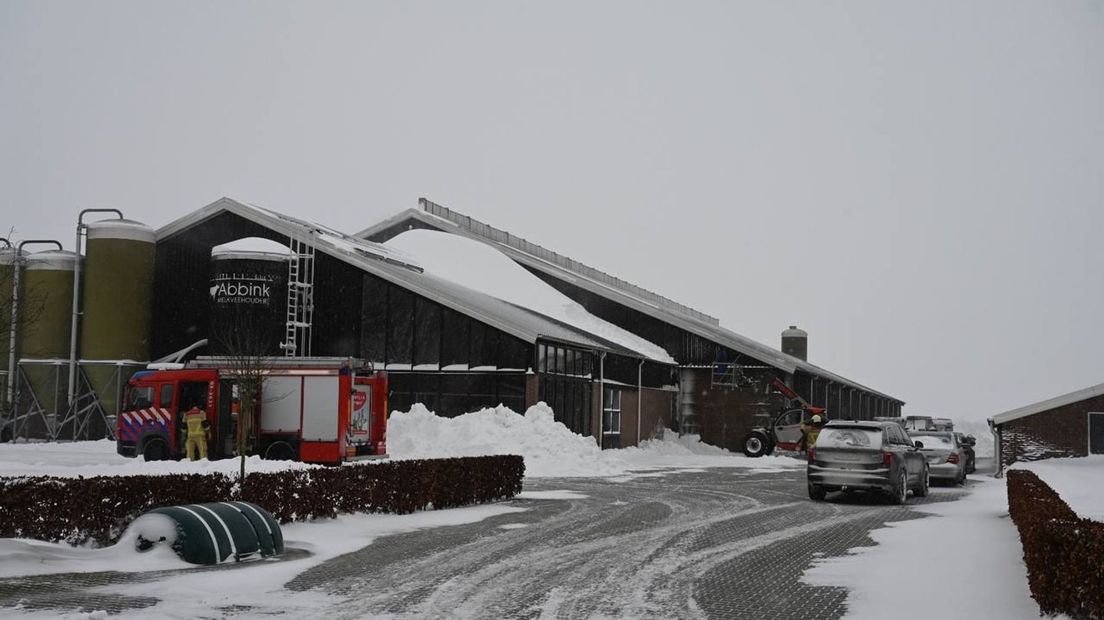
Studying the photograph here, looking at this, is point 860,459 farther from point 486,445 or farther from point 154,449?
point 154,449

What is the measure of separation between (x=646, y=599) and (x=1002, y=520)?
36.4 feet

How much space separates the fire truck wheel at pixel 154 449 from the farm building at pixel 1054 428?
26.4m

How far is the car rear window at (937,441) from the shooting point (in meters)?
29.6

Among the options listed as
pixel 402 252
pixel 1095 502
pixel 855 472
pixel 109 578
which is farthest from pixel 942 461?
pixel 402 252

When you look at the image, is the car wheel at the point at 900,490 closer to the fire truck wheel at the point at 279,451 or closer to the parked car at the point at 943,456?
the parked car at the point at 943,456

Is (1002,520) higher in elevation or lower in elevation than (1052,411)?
lower

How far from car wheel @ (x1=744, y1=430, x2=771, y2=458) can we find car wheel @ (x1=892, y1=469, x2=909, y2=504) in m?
22.7

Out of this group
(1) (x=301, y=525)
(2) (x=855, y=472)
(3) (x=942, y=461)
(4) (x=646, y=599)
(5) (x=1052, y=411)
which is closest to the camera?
(4) (x=646, y=599)

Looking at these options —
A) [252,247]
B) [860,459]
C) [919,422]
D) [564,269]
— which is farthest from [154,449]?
[564,269]

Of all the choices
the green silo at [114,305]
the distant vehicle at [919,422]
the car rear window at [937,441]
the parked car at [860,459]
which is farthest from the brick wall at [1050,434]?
the green silo at [114,305]

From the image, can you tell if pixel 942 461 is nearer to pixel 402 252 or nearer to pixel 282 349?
pixel 282 349

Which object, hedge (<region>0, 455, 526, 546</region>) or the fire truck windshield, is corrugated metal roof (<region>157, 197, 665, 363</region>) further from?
hedge (<region>0, 455, 526, 546</region>)

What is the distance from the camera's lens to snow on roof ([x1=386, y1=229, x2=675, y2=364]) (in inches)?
1973

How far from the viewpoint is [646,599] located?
11336 mm
